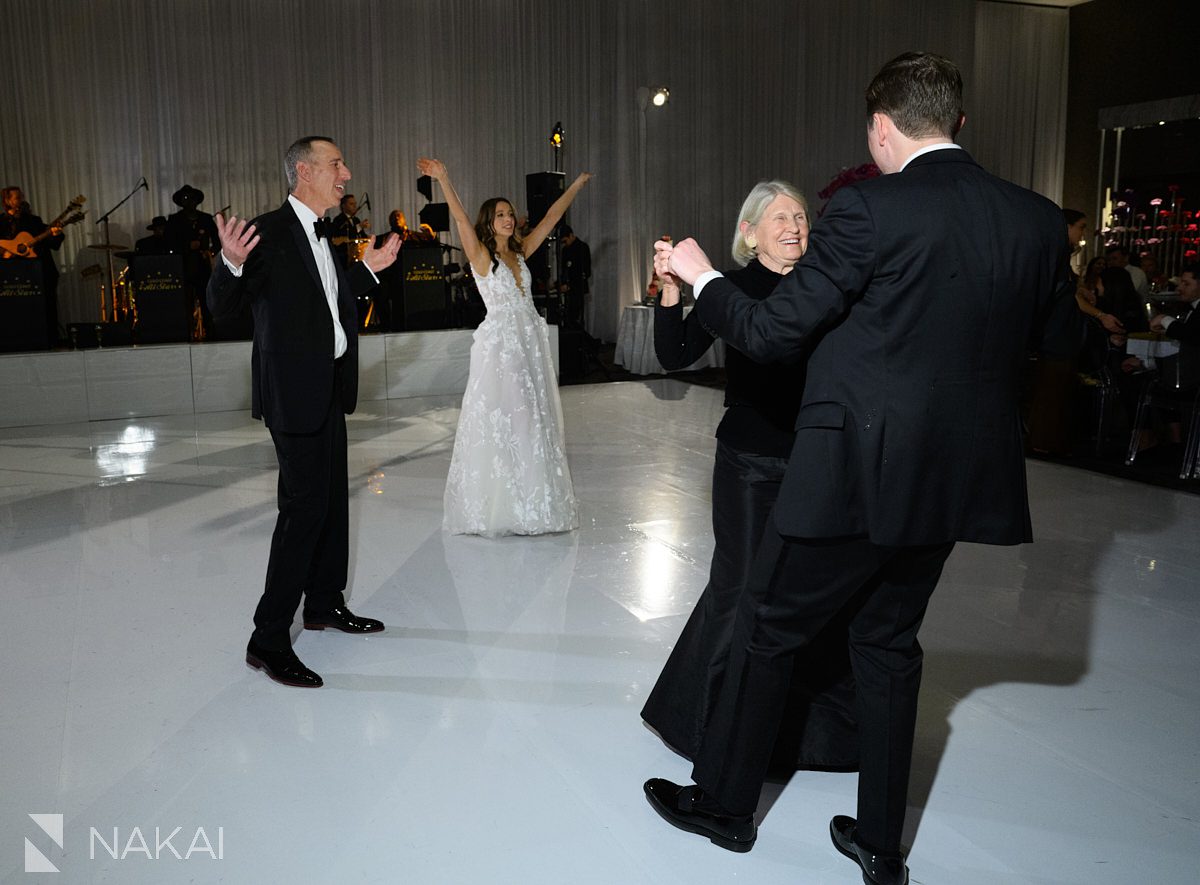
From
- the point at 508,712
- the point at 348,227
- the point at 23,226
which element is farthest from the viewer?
the point at 348,227

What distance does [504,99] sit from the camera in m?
13.9

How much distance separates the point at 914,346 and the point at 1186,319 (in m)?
4.82

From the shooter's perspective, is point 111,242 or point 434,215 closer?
point 434,215

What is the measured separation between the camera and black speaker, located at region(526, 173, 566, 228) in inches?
376

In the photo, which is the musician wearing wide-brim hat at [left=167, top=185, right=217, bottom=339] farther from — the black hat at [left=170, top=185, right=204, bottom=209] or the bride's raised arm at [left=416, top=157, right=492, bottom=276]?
the bride's raised arm at [left=416, top=157, right=492, bottom=276]

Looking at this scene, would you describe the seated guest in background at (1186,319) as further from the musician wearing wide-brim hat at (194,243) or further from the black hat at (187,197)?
the black hat at (187,197)

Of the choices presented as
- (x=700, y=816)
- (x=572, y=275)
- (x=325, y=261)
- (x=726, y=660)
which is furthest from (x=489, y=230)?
(x=572, y=275)

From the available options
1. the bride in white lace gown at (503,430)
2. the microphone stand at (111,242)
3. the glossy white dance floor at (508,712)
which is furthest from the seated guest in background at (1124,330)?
the microphone stand at (111,242)

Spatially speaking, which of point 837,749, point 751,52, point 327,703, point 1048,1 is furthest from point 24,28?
point 1048,1

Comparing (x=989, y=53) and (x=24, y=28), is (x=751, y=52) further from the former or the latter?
(x=24, y=28)

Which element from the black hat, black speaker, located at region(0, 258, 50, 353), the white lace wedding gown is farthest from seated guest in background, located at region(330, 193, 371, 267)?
the white lace wedding gown

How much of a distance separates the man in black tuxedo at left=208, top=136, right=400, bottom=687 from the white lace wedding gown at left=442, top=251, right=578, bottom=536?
1476 mm

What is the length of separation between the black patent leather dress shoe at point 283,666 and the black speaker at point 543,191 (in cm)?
692

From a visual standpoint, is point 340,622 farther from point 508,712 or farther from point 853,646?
point 853,646
